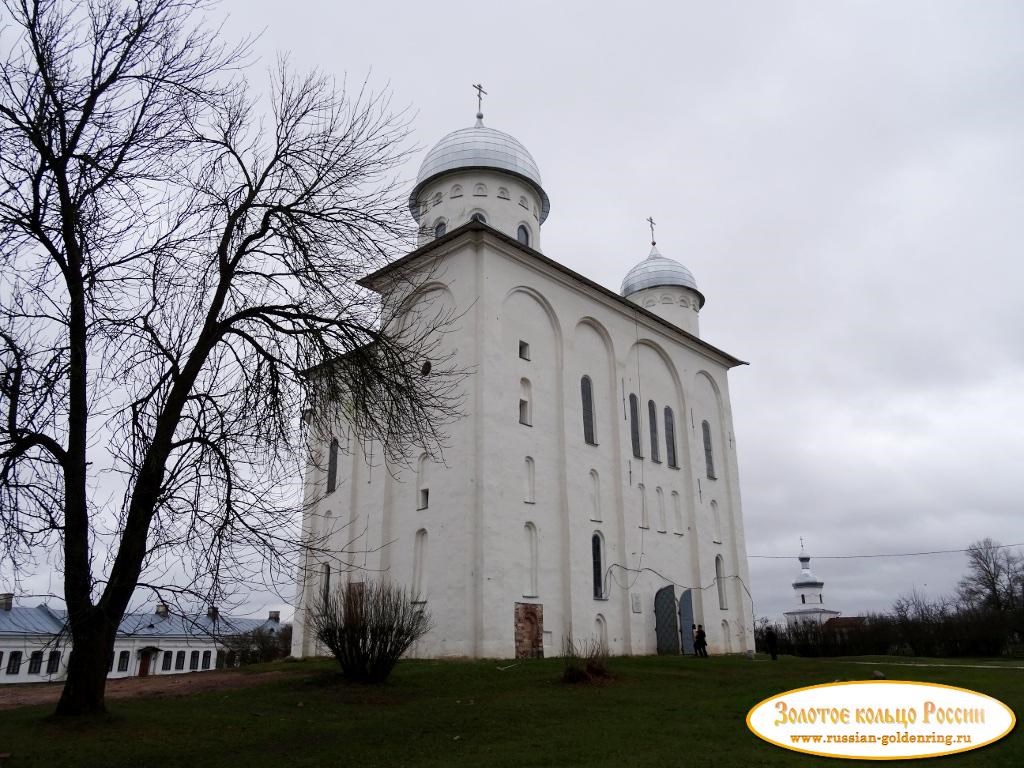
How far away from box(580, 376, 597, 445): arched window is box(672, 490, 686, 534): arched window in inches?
182

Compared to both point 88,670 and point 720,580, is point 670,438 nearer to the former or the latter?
point 720,580

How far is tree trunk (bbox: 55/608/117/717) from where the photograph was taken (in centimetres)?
916

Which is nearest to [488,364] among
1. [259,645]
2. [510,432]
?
[510,432]

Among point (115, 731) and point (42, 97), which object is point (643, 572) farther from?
point (42, 97)

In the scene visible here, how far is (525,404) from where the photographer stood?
21.1 metres

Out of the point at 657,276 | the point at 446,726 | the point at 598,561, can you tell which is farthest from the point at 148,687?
the point at 657,276

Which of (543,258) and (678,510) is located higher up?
(543,258)

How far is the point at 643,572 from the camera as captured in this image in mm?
22922

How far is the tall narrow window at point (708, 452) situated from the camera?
2814cm

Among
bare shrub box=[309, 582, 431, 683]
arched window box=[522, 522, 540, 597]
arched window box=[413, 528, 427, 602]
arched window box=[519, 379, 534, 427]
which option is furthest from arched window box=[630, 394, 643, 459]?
bare shrub box=[309, 582, 431, 683]

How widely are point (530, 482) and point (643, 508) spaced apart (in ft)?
17.0

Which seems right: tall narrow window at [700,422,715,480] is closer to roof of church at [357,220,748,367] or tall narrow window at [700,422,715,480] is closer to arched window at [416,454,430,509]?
roof of church at [357,220,748,367]

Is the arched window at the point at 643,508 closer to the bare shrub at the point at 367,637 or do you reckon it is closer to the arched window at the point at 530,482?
the arched window at the point at 530,482

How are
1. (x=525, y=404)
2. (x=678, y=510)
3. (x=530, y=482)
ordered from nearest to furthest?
(x=530, y=482), (x=525, y=404), (x=678, y=510)
